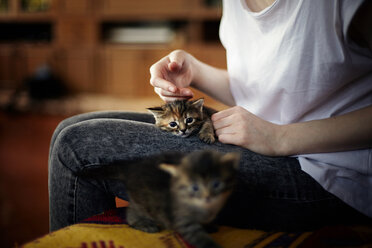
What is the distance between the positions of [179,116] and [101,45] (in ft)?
13.8

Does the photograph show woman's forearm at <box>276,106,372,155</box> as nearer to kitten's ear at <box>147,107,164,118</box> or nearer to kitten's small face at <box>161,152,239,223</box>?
kitten's small face at <box>161,152,239,223</box>

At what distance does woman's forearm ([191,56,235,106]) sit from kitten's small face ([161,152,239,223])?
648 mm

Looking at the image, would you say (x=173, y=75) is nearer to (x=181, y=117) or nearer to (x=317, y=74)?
(x=181, y=117)

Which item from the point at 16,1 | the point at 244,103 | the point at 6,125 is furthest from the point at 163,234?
the point at 16,1

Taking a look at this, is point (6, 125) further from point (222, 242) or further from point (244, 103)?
point (222, 242)

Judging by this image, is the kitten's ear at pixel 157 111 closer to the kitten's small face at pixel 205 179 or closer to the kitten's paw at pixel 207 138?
the kitten's paw at pixel 207 138

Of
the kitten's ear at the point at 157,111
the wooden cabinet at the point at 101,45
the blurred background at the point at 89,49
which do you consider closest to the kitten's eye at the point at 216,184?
the kitten's ear at the point at 157,111

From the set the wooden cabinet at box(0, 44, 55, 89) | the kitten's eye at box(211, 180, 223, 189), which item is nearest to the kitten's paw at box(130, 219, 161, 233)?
the kitten's eye at box(211, 180, 223, 189)

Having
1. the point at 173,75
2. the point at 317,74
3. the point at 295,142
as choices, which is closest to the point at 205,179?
the point at 295,142

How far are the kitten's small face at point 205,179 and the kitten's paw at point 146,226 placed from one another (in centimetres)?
14

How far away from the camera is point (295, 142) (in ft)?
2.70

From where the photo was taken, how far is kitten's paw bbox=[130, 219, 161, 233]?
2.38 ft

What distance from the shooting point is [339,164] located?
0.82 metres

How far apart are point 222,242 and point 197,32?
4.19 meters
